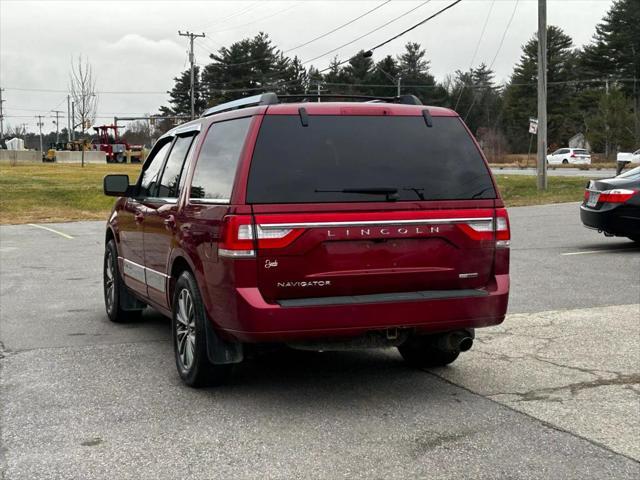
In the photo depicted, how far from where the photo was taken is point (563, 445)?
4.44 metres

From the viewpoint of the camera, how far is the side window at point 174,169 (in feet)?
20.6

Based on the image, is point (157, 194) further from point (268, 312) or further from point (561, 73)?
point (561, 73)

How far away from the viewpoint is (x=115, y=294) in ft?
26.9

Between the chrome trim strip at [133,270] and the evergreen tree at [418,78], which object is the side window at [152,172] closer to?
the chrome trim strip at [133,270]

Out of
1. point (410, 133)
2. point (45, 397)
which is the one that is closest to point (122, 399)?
point (45, 397)

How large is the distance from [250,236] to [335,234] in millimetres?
520

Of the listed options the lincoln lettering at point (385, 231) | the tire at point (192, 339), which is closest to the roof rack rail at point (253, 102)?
the lincoln lettering at point (385, 231)

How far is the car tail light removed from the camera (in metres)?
12.6

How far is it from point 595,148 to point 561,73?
16.0 meters

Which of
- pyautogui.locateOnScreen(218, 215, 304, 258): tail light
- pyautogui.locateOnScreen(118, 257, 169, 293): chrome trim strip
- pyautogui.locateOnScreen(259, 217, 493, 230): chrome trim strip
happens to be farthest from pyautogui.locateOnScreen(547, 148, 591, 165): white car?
pyautogui.locateOnScreen(218, 215, 304, 258): tail light

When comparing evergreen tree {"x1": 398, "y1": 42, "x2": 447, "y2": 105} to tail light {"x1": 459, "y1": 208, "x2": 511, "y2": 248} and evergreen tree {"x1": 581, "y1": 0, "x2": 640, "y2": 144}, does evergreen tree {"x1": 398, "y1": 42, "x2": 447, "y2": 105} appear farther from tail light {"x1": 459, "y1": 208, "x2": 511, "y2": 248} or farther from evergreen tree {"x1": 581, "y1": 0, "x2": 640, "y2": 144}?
tail light {"x1": 459, "y1": 208, "x2": 511, "y2": 248}

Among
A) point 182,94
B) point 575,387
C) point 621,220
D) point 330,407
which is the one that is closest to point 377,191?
point 330,407

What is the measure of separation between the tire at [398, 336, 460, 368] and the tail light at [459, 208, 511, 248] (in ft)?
3.41

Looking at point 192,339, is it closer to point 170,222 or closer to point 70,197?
point 170,222
